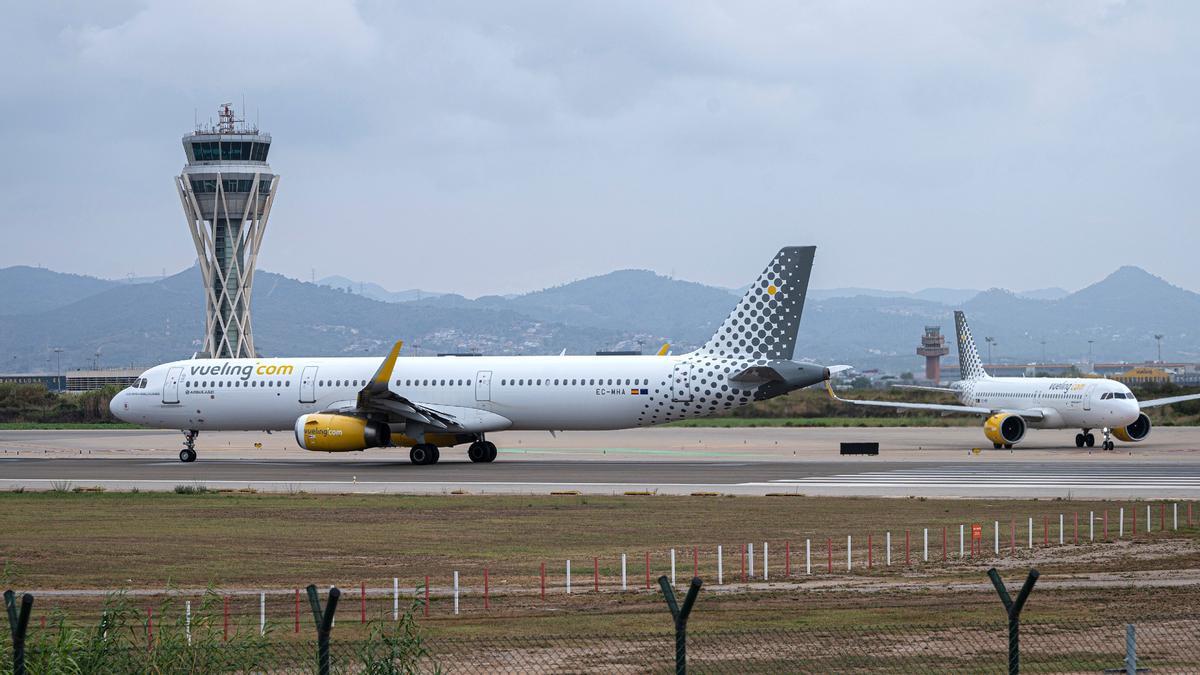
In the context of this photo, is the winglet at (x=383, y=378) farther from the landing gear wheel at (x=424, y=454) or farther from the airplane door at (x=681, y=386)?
the airplane door at (x=681, y=386)

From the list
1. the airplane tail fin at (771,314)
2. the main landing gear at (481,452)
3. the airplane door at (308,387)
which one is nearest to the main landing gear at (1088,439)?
the airplane tail fin at (771,314)

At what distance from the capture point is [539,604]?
20.1 m

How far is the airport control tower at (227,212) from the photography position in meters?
135

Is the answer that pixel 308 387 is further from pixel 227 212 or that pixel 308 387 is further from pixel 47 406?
pixel 227 212

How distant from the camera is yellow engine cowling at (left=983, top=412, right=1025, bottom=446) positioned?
57.0 meters

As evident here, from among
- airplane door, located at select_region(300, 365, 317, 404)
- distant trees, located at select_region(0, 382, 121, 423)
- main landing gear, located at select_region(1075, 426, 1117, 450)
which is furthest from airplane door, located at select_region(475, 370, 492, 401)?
distant trees, located at select_region(0, 382, 121, 423)

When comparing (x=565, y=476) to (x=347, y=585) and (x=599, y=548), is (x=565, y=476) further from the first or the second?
(x=347, y=585)

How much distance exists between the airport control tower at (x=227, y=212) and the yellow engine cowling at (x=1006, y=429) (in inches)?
3584

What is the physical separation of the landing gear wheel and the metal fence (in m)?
31.0

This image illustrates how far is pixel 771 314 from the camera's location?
47750mm

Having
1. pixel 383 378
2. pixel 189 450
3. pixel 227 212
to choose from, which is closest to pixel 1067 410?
pixel 383 378

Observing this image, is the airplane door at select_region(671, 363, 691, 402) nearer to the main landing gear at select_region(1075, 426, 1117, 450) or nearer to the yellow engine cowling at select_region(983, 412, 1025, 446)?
the yellow engine cowling at select_region(983, 412, 1025, 446)

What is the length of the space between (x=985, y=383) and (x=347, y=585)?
47.6 m

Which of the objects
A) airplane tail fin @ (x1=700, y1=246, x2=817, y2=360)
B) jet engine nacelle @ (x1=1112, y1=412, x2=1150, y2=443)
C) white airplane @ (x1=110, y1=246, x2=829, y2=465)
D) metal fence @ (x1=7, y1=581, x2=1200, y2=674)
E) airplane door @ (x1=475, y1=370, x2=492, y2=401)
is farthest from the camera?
jet engine nacelle @ (x1=1112, y1=412, x2=1150, y2=443)
